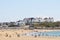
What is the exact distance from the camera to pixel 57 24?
125 meters

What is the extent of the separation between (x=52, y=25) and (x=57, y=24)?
5312 millimetres

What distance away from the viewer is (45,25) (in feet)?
402

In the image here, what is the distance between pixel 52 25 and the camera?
120938 mm

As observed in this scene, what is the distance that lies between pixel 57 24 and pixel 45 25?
8.48 m

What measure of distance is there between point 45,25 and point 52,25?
4675 millimetres
